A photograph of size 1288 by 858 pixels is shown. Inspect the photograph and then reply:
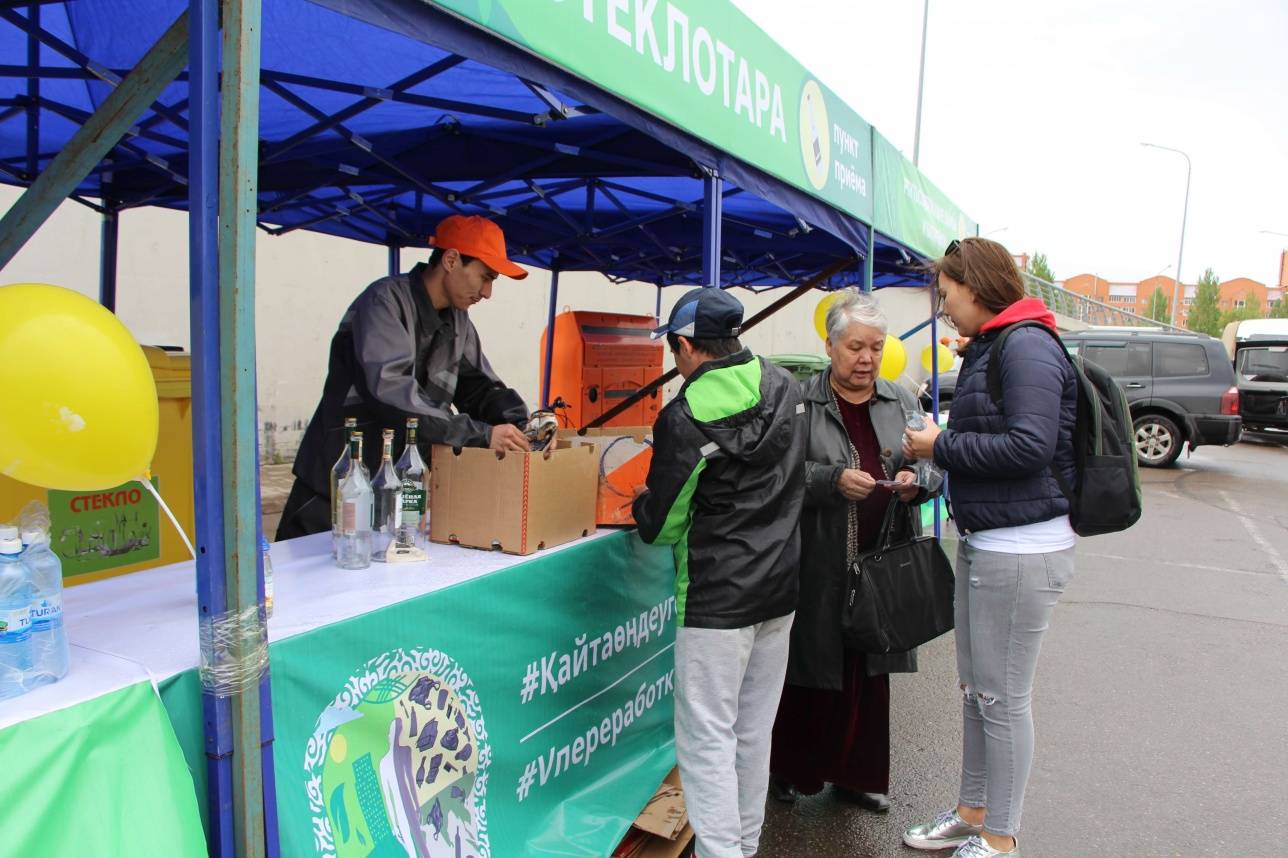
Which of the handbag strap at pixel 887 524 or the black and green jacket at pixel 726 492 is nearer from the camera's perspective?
the black and green jacket at pixel 726 492

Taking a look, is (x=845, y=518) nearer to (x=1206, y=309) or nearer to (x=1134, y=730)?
(x=1134, y=730)

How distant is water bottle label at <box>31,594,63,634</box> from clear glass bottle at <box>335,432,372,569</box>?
827 millimetres

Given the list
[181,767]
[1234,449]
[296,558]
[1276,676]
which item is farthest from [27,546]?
[1234,449]

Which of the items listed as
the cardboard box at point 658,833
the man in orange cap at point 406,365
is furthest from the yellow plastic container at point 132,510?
the cardboard box at point 658,833

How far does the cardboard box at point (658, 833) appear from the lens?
267 centimetres

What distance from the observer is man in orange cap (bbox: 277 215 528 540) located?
2.61 meters

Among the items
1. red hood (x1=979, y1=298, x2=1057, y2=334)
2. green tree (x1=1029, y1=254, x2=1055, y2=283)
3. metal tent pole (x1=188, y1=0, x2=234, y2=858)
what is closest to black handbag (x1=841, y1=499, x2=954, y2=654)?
red hood (x1=979, y1=298, x2=1057, y2=334)

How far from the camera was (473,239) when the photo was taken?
289 centimetres

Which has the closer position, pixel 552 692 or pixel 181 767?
pixel 181 767

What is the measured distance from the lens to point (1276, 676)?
4.75 metres

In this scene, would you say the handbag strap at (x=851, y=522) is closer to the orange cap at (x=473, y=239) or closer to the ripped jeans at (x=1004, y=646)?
the ripped jeans at (x=1004, y=646)

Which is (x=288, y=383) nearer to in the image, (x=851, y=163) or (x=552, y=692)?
(x=851, y=163)

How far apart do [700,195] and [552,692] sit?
326 cm

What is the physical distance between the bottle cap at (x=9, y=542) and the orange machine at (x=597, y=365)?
11.7 ft
